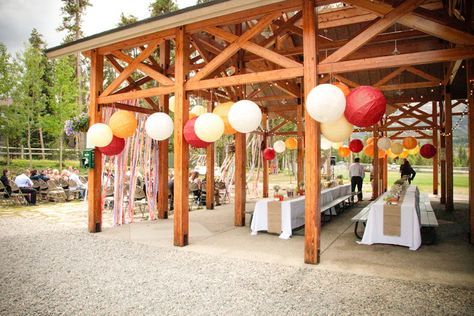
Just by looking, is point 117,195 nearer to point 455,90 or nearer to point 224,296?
point 224,296

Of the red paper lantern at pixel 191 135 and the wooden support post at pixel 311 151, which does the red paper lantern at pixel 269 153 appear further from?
the wooden support post at pixel 311 151

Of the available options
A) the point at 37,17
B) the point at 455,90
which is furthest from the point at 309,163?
the point at 37,17

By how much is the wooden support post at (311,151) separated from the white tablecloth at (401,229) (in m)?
1.74

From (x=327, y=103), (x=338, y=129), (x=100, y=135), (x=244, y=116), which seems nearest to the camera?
(x=327, y=103)

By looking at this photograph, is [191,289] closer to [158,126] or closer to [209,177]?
[158,126]

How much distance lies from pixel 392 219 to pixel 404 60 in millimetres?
2909

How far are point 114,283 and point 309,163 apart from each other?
307 cm

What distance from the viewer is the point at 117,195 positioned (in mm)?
7645

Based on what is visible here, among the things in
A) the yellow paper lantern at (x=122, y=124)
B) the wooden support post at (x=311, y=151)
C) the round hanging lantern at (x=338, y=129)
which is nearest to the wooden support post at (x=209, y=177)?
the yellow paper lantern at (x=122, y=124)

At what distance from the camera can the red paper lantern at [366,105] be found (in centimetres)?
389

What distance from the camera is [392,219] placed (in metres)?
5.59

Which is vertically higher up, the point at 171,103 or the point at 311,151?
the point at 171,103

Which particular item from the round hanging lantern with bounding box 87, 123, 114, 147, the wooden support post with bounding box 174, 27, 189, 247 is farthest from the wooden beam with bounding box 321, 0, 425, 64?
the round hanging lantern with bounding box 87, 123, 114, 147

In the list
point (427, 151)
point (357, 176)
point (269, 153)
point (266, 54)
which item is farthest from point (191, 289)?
point (427, 151)
